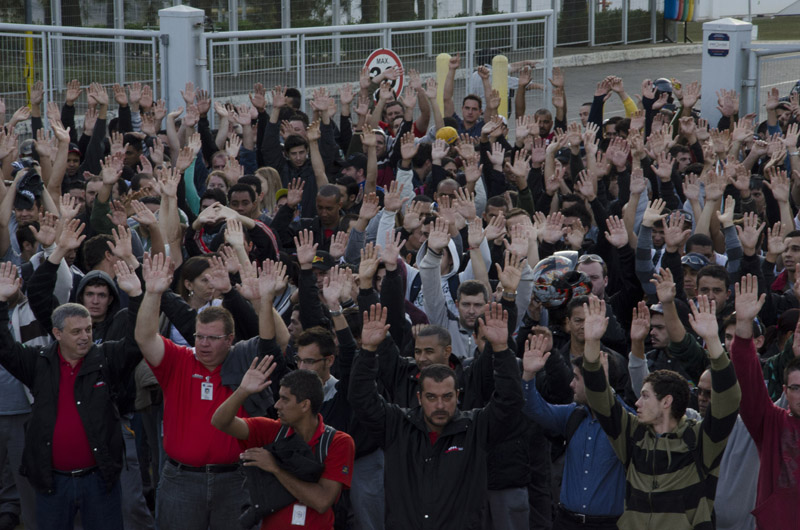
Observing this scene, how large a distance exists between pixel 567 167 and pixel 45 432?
7302 millimetres

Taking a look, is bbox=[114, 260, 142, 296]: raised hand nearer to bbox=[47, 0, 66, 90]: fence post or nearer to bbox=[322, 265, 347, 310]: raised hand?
bbox=[322, 265, 347, 310]: raised hand

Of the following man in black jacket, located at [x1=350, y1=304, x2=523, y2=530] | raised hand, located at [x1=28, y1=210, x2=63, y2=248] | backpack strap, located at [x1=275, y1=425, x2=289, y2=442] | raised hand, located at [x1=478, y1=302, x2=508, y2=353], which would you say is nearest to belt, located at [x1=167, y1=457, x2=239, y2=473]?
backpack strap, located at [x1=275, y1=425, x2=289, y2=442]

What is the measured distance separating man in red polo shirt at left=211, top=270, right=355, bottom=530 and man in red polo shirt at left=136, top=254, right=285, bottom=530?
0.44 meters

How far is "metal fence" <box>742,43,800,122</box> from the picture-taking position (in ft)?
54.9

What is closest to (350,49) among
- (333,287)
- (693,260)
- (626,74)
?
(693,260)

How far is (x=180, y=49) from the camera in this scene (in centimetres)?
1346

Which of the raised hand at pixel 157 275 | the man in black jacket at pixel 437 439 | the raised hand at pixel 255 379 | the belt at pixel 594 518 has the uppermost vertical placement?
the raised hand at pixel 157 275

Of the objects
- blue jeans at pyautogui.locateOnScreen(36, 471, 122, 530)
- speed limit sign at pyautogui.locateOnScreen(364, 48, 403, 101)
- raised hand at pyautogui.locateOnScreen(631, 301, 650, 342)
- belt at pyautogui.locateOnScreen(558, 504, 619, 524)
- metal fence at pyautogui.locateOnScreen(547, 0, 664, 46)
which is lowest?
blue jeans at pyautogui.locateOnScreen(36, 471, 122, 530)

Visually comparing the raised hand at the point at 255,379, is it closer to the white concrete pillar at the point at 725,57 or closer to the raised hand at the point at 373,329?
the raised hand at the point at 373,329

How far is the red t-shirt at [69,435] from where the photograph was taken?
6926mm

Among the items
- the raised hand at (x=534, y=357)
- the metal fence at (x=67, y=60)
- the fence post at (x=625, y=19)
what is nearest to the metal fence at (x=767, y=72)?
the metal fence at (x=67, y=60)

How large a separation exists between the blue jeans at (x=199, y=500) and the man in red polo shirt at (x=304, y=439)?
51cm

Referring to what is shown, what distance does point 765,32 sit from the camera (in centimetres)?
4072

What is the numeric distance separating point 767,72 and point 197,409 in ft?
44.1
